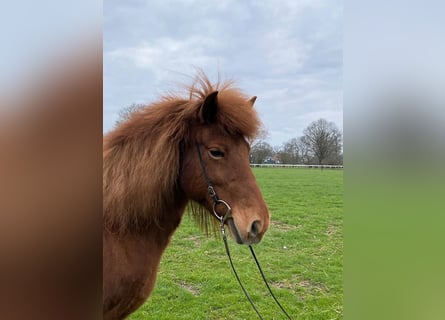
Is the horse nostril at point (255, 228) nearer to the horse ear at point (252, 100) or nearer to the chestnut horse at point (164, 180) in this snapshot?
the chestnut horse at point (164, 180)

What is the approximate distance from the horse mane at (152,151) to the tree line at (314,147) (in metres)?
0.19

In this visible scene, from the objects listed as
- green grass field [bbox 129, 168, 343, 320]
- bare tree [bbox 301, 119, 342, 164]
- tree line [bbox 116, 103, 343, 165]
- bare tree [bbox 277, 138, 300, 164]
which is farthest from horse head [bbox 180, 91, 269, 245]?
bare tree [bbox 277, 138, 300, 164]

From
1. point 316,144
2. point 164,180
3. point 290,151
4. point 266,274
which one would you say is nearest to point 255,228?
point 164,180

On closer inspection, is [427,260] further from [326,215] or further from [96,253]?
[326,215]

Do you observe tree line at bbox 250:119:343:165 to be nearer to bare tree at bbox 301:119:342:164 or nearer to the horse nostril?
bare tree at bbox 301:119:342:164

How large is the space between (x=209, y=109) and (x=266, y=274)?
7.84 ft

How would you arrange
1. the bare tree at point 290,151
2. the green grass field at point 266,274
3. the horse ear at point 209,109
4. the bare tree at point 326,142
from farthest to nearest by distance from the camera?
the green grass field at point 266,274 < the bare tree at point 290,151 < the horse ear at point 209,109 < the bare tree at point 326,142

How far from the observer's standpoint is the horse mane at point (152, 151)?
1.11 metres

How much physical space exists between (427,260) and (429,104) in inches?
7.0

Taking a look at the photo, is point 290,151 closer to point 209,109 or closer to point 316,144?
point 316,144

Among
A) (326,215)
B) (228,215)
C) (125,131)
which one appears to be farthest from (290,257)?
(125,131)

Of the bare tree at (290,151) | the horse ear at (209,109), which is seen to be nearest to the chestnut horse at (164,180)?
the horse ear at (209,109)

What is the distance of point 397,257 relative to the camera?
374 millimetres

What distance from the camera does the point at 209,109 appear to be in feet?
3.94
